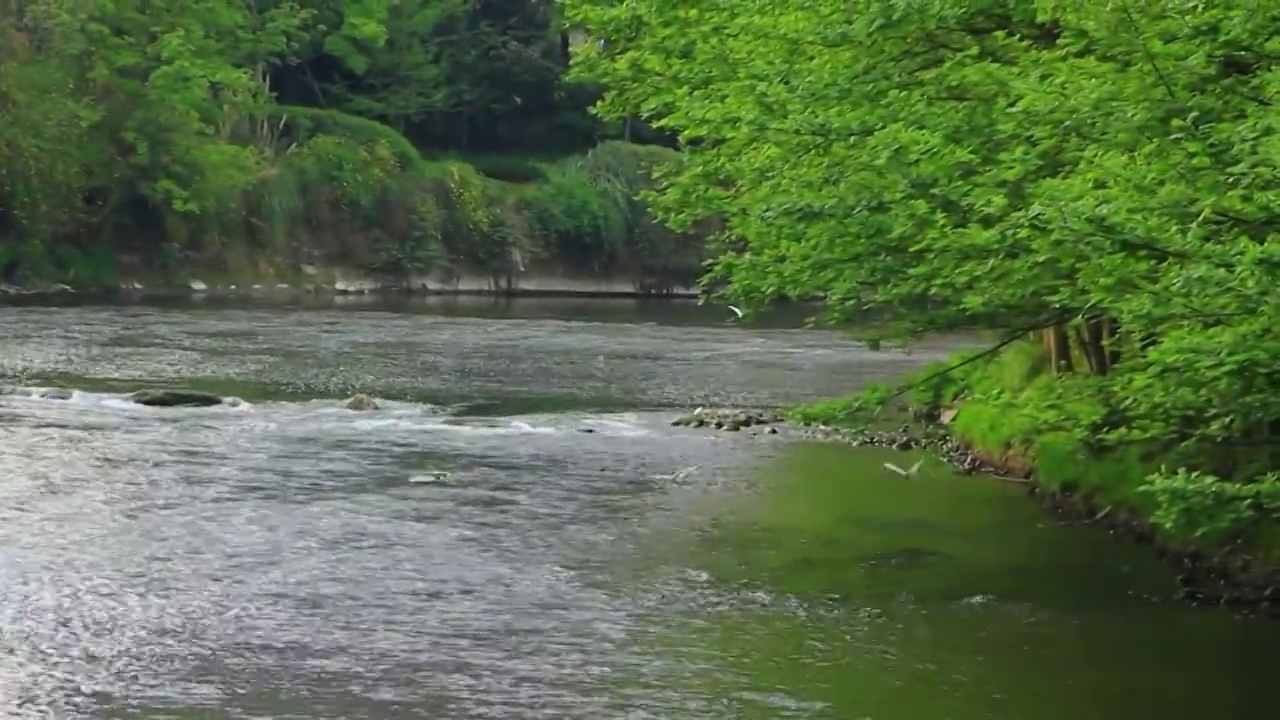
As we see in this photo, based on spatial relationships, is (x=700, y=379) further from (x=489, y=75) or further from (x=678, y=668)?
(x=489, y=75)

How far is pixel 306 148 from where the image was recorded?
83.2 metres

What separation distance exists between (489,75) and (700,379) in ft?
176

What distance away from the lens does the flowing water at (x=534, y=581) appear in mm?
18391

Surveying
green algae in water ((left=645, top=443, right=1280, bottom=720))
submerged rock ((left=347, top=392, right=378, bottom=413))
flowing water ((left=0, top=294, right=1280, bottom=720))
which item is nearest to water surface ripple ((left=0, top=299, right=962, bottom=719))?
flowing water ((left=0, top=294, right=1280, bottom=720))

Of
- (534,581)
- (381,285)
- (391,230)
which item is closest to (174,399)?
(534,581)

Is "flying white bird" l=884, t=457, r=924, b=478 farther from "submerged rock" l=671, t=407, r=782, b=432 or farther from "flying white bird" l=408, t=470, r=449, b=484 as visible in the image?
"flying white bird" l=408, t=470, r=449, b=484

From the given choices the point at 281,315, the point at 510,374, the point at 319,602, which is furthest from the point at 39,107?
the point at 319,602

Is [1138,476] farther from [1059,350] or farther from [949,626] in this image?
[1059,350]

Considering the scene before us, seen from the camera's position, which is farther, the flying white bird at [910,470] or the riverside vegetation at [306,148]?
the riverside vegetation at [306,148]

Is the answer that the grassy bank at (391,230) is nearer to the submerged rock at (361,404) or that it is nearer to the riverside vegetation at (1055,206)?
the submerged rock at (361,404)

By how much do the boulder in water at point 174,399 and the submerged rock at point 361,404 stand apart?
107 inches

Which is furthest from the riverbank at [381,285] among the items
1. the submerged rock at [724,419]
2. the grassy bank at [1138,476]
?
the grassy bank at [1138,476]

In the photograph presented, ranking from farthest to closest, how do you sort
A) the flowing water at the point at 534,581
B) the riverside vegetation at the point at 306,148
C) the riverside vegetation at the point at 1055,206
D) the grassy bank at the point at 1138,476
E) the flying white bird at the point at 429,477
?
1. the riverside vegetation at the point at 306,148
2. the flying white bird at the point at 429,477
3. the flowing water at the point at 534,581
4. the grassy bank at the point at 1138,476
5. the riverside vegetation at the point at 1055,206

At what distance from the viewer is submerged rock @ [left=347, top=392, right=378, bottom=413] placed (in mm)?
40250
